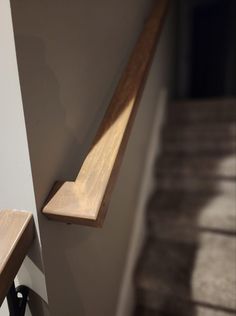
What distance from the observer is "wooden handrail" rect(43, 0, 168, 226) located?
1.67 feet

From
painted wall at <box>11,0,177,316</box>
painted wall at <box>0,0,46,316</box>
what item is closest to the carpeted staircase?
painted wall at <box>11,0,177,316</box>

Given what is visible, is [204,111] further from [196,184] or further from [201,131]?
[196,184]

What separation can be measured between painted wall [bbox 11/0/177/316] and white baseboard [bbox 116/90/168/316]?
7cm

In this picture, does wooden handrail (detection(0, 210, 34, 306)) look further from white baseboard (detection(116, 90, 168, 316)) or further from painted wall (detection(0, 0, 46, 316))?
white baseboard (detection(116, 90, 168, 316))

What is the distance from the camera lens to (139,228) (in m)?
1.22

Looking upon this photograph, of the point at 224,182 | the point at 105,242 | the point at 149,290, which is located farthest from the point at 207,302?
the point at 224,182

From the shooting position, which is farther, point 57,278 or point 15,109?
point 57,278

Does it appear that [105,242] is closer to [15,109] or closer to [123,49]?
[15,109]

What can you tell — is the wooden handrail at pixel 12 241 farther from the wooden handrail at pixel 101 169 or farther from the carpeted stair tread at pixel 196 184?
the carpeted stair tread at pixel 196 184

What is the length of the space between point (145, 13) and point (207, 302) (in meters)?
1.24

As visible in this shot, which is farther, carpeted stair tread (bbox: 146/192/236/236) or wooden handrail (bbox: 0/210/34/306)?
carpeted stair tread (bbox: 146/192/236/236)

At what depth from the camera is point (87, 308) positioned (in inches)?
29.3

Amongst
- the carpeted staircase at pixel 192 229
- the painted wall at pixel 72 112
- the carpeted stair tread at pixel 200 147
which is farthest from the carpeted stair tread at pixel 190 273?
the carpeted stair tread at pixel 200 147

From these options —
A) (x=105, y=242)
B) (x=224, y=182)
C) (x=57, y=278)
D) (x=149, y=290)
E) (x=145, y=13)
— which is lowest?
(x=149, y=290)
